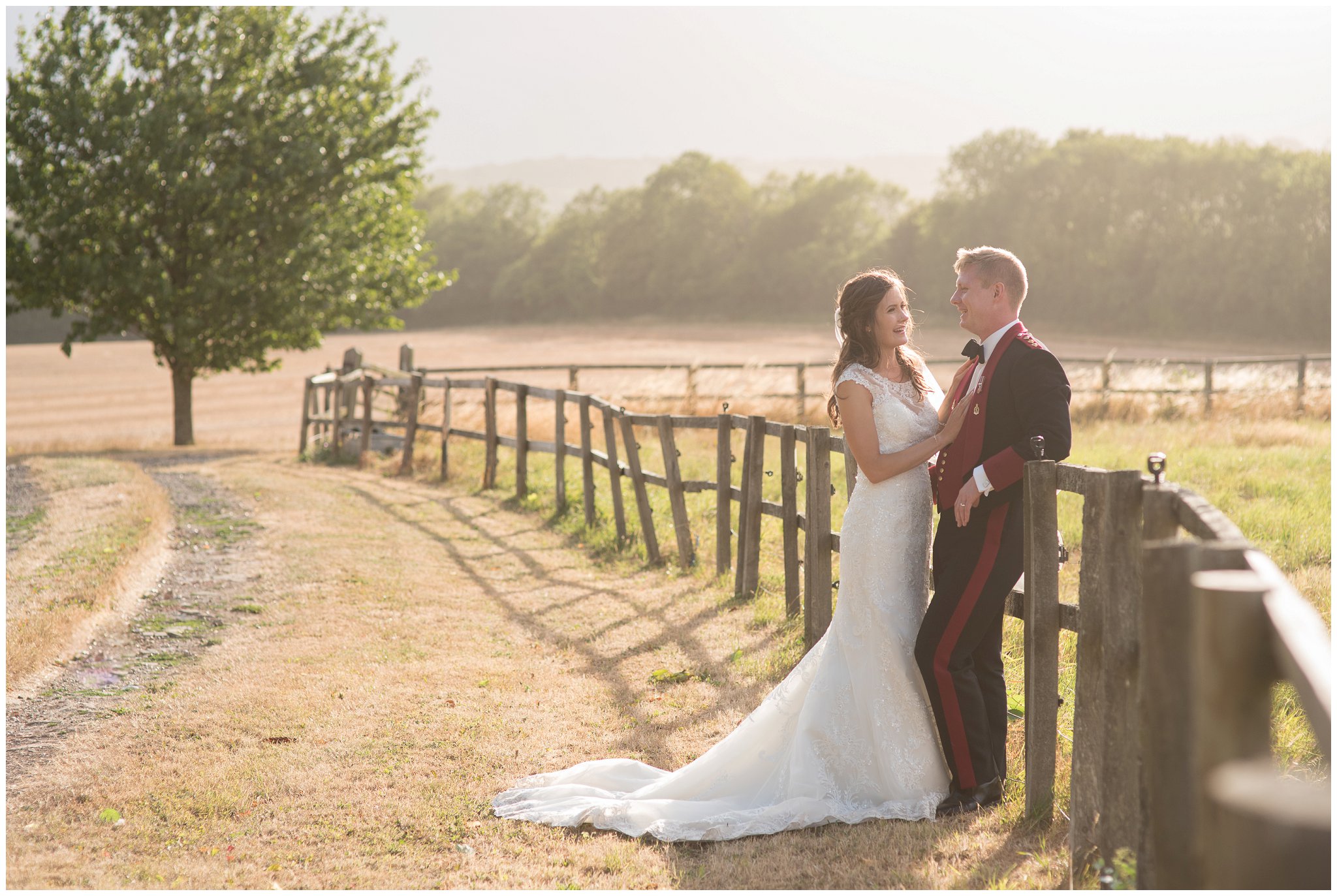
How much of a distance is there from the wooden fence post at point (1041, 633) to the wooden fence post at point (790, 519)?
311 centimetres

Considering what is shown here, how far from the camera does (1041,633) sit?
3980 millimetres

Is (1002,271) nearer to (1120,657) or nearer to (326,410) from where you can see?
(1120,657)

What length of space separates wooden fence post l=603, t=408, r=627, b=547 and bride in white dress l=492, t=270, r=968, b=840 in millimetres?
5428

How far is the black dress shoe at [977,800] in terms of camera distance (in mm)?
4145

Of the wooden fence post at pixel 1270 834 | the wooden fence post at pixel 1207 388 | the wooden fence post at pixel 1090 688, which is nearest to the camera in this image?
the wooden fence post at pixel 1270 834

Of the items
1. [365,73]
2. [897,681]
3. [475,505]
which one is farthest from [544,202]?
[897,681]

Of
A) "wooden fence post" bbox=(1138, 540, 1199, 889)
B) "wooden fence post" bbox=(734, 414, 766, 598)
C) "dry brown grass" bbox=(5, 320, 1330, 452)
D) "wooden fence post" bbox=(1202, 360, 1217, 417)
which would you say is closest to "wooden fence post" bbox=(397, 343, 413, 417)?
"dry brown grass" bbox=(5, 320, 1330, 452)

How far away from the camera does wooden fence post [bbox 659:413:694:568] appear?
9031 millimetres

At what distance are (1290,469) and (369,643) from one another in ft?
32.8

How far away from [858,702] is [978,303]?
5.26 feet

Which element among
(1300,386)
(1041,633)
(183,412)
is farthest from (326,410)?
(1041,633)

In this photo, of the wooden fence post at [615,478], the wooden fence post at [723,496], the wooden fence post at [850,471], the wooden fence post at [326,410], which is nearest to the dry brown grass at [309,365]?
the wooden fence post at [326,410]

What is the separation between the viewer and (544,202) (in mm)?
101062

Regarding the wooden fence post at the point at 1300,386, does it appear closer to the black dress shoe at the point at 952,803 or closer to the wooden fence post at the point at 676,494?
the wooden fence post at the point at 676,494
